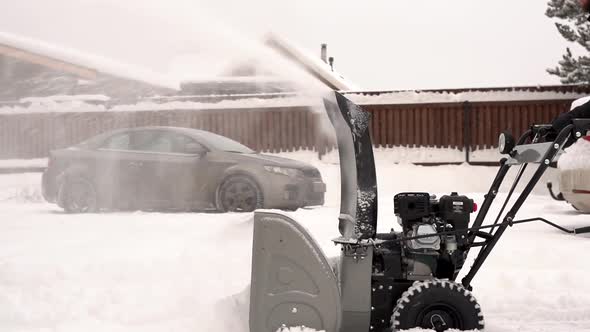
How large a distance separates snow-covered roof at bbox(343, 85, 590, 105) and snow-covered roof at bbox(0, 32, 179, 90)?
5.80m

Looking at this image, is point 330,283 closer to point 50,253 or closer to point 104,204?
point 50,253

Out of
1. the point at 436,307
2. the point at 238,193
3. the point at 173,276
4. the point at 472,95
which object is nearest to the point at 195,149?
the point at 238,193

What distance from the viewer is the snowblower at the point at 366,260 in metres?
3.12

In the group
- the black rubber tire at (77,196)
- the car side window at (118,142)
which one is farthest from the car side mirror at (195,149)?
the black rubber tire at (77,196)

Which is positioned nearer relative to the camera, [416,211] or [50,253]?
[416,211]

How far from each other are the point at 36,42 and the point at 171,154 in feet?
15.9

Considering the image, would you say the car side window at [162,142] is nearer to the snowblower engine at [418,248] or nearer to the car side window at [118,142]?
the car side window at [118,142]

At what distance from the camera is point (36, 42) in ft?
39.6

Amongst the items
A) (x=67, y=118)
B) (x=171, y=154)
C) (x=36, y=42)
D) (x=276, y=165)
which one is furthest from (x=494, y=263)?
(x=67, y=118)

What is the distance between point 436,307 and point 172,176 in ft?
21.3

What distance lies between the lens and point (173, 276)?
4938mm

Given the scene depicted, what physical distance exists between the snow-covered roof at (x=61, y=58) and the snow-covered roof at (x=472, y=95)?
580 centimetres

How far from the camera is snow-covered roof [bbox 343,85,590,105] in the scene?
15.5 meters

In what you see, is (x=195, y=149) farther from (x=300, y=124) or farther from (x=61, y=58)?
(x=300, y=124)
